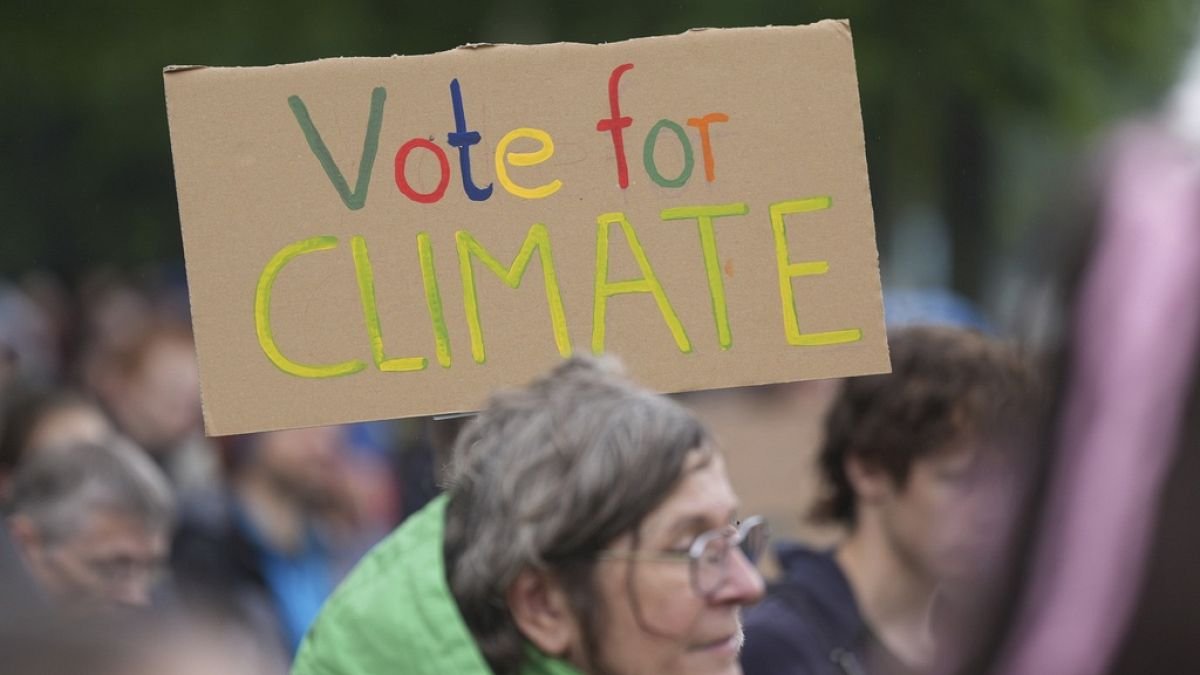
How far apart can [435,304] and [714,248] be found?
345mm

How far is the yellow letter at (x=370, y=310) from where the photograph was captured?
2.46 metres

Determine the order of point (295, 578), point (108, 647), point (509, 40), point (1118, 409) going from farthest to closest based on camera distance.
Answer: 1. point (509, 40)
2. point (295, 578)
3. point (108, 647)
4. point (1118, 409)

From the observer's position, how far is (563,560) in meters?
2.23

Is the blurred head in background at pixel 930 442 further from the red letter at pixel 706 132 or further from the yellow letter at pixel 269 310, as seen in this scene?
the yellow letter at pixel 269 310

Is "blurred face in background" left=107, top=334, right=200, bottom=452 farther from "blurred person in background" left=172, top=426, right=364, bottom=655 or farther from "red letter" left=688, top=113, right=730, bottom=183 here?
"red letter" left=688, top=113, right=730, bottom=183

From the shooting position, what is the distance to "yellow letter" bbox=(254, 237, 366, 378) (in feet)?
7.99

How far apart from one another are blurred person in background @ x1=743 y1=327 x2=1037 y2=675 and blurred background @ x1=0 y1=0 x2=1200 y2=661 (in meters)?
1.91

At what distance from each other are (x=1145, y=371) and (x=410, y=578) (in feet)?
2.98

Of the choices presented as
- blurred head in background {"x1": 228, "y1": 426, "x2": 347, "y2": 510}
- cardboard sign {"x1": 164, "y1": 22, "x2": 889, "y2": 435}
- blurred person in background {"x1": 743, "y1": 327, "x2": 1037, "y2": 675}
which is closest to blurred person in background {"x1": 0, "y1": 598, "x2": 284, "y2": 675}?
cardboard sign {"x1": 164, "y1": 22, "x2": 889, "y2": 435}

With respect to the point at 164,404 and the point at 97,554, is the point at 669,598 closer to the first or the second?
the point at 97,554

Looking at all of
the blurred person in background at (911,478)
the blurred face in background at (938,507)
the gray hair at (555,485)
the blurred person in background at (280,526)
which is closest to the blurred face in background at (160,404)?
the blurred person in background at (280,526)

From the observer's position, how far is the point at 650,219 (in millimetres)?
2512

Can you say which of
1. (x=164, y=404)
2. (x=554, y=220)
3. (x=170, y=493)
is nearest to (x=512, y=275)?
(x=554, y=220)

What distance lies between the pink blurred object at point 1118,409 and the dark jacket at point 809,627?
4.62 feet
